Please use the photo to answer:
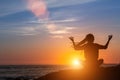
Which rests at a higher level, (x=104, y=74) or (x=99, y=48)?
(x=99, y=48)

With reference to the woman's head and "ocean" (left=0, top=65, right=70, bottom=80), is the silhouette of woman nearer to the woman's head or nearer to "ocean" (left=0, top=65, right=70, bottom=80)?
the woman's head

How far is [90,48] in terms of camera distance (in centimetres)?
1756

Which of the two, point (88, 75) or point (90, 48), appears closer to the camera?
point (88, 75)

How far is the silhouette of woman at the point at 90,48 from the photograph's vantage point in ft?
57.1

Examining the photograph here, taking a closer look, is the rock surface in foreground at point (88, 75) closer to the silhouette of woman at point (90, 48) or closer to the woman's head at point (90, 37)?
the silhouette of woman at point (90, 48)

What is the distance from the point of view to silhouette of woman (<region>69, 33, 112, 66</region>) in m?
17.4

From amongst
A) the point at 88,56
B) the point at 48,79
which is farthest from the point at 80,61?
the point at 48,79

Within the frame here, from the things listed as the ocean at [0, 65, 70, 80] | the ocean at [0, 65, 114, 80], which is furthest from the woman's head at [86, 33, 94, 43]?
the ocean at [0, 65, 70, 80]

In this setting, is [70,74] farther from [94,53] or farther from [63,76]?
[94,53]

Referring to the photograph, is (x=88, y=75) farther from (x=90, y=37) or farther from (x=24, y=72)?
(x=24, y=72)

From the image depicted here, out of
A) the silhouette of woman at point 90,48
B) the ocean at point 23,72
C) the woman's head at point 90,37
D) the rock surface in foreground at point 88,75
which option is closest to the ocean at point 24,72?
the ocean at point 23,72

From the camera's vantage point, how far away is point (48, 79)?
1739 cm

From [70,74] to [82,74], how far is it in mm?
589

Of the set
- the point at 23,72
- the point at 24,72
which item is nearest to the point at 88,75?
the point at 24,72
